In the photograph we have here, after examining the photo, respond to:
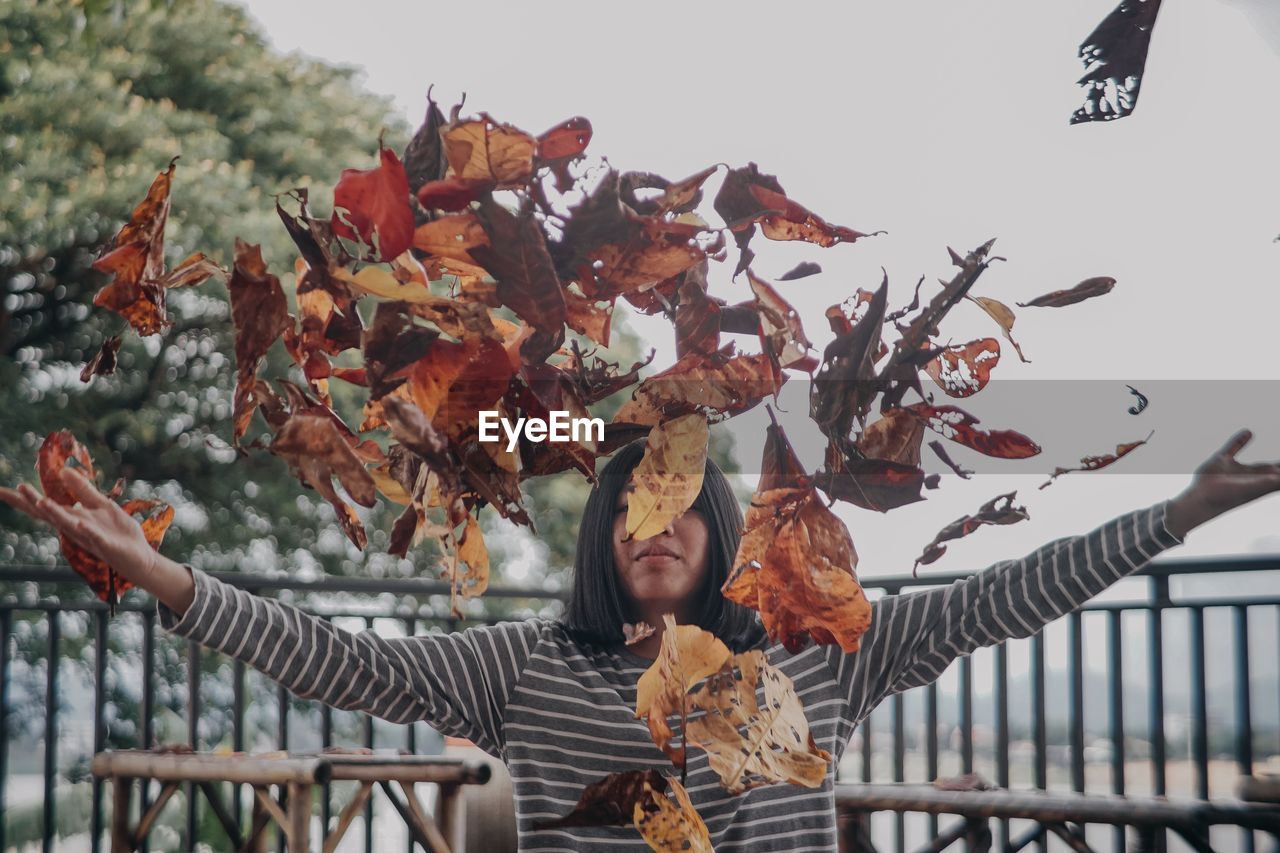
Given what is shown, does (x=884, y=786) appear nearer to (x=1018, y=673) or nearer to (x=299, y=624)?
(x=299, y=624)

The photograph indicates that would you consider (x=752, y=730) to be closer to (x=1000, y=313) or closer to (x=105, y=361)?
(x=1000, y=313)

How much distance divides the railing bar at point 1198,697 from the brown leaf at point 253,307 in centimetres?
204

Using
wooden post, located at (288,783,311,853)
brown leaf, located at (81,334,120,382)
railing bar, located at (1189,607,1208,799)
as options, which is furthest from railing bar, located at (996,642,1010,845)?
brown leaf, located at (81,334,120,382)

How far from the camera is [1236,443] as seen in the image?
660 mm

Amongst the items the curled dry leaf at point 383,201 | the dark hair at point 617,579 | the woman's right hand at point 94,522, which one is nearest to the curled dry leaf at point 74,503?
the woman's right hand at point 94,522

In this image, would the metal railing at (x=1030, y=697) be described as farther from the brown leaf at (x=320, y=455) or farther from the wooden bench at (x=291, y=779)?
the brown leaf at (x=320, y=455)

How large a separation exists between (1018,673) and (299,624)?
178 cm

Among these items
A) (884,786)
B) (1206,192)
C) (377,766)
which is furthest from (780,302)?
(377,766)

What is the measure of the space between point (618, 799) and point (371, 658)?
0.64 m

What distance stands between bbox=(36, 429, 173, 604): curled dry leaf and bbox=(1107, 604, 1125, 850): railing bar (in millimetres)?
1952

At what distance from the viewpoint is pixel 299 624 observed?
933 millimetres

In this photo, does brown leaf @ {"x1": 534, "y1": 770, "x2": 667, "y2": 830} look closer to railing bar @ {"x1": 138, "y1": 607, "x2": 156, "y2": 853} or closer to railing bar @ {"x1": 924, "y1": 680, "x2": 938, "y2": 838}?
railing bar @ {"x1": 924, "y1": 680, "x2": 938, "y2": 838}

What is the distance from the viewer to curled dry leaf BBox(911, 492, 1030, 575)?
1.36 feet

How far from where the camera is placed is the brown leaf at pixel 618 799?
40 cm
